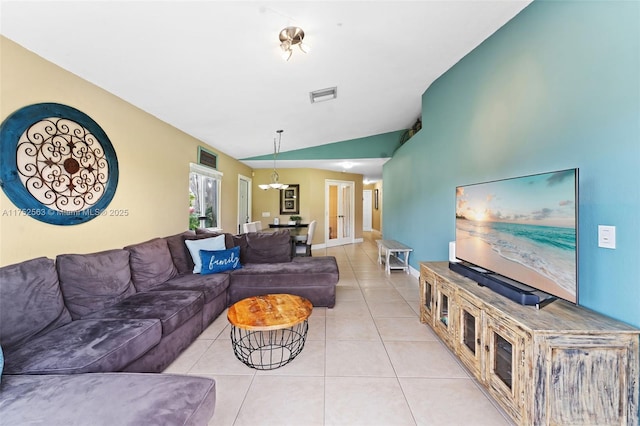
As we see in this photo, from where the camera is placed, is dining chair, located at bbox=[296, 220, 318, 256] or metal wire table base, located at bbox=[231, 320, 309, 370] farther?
dining chair, located at bbox=[296, 220, 318, 256]

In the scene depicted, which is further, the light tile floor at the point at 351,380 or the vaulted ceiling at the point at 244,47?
the vaulted ceiling at the point at 244,47

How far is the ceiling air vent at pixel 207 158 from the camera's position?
180 inches

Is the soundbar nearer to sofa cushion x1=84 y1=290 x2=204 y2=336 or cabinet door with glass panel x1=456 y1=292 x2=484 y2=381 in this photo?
cabinet door with glass panel x1=456 y1=292 x2=484 y2=381

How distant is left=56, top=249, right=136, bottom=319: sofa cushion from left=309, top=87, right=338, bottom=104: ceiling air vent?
2.91 m

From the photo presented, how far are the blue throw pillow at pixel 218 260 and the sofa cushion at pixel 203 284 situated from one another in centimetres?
12

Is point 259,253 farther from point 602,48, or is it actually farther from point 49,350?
point 602,48

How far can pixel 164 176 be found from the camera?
3.56 m

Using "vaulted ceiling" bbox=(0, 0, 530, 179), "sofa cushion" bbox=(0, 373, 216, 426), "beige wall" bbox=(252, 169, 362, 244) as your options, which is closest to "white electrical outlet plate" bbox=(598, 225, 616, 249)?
"vaulted ceiling" bbox=(0, 0, 530, 179)

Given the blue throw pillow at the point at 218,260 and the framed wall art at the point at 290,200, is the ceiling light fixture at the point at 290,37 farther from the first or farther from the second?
the framed wall art at the point at 290,200

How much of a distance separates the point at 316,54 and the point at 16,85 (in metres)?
2.41

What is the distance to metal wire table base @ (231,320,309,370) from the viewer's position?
2.05m

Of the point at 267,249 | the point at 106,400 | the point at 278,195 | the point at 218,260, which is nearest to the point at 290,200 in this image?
the point at 278,195

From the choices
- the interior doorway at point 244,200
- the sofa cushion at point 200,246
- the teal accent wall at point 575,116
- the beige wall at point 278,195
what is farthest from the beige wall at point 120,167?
the teal accent wall at point 575,116

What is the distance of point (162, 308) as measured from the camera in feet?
6.84
